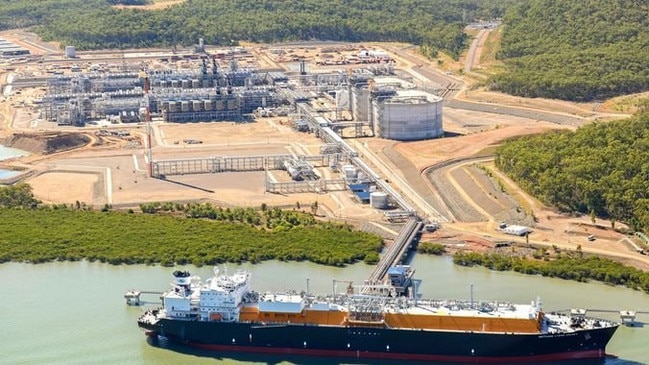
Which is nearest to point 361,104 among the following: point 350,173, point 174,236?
point 350,173

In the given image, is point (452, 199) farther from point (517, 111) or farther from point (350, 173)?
Result: point (517, 111)

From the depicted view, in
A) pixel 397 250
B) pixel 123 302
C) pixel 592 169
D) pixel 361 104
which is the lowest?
pixel 123 302

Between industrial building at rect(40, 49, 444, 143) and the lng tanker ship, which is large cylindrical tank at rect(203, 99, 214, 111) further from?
the lng tanker ship

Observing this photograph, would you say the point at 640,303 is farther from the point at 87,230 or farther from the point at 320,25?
the point at 320,25

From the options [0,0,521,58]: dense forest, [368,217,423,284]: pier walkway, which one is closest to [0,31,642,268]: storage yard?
[368,217,423,284]: pier walkway

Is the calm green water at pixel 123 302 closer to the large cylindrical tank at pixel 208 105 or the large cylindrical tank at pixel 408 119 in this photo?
the large cylindrical tank at pixel 408 119

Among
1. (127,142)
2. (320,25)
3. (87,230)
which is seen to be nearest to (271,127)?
(127,142)
